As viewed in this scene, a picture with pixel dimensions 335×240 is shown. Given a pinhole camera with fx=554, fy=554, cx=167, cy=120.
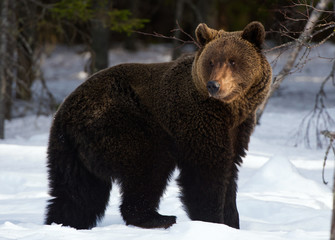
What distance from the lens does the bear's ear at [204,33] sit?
14.3 feet

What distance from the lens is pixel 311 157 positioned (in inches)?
326

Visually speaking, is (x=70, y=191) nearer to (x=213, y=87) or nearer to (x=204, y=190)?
(x=204, y=190)

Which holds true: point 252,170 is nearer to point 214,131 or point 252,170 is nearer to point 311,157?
point 311,157

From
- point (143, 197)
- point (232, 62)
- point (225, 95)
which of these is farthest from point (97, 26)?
point (225, 95)

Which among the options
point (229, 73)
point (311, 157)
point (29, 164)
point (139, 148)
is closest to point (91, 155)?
point (139, 148)

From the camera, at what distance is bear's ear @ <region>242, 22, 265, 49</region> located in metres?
4.25

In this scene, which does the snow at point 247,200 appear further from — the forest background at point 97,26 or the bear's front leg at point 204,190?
the forest background at point 97,26

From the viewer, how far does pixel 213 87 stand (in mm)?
3969

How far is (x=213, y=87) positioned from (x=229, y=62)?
0.32 m

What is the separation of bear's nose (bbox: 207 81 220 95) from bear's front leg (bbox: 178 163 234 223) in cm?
67

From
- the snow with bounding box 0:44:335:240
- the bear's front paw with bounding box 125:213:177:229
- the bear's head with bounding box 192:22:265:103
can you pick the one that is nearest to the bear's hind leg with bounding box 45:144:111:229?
the snow with bounding box 0:44:335:240

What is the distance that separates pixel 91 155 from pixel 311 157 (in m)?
4.81

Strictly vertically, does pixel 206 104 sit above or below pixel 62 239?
above

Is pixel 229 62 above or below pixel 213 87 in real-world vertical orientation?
above
